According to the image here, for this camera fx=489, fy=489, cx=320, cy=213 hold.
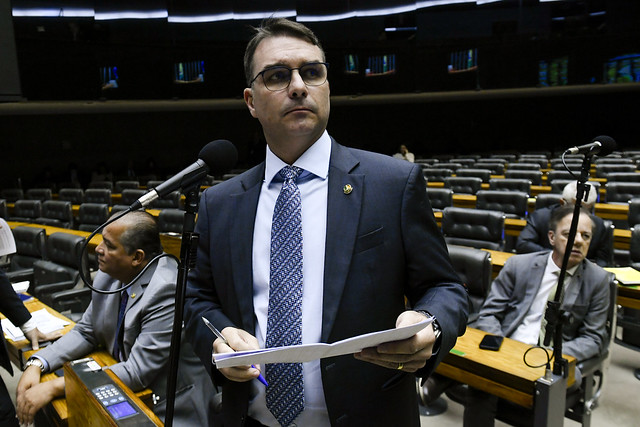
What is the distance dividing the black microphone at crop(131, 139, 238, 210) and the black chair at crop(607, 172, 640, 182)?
7033 millimetres

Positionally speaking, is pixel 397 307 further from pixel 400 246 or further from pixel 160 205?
pixel 160 205

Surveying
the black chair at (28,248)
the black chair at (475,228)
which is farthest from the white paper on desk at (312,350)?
the black chair at (28,248)

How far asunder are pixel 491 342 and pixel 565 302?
1.75 feet

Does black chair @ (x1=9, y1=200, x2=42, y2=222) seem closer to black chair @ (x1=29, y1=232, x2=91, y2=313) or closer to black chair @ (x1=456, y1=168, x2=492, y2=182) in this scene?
black chair @ (x1=29, y1=232, x2=91, y2=313)

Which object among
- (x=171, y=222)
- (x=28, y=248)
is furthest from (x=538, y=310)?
(x=28, y=248)

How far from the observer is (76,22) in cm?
1116

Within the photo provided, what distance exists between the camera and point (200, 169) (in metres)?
1.14

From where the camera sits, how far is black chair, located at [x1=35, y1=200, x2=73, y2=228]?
641 cm

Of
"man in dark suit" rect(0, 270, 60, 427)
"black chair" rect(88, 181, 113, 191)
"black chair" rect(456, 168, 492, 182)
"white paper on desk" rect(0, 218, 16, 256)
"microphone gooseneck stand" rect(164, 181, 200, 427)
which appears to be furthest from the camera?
"black chair" rect(88, 181, 113, 191)

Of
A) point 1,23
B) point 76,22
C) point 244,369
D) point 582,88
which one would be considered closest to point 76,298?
point 1,23

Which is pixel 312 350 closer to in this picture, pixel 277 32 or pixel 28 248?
pixel 277 32

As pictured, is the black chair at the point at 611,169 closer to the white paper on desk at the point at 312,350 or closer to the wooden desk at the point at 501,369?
the wooden desk at the point at 501,369

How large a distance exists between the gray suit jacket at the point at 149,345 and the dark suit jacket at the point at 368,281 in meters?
0.84

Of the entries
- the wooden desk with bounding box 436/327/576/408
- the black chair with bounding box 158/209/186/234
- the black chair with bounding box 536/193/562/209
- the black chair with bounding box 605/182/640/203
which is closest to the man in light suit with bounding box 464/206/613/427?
the wooden desk with bounding box 436/327/576/408
